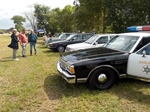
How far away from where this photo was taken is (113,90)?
5289 millimetres

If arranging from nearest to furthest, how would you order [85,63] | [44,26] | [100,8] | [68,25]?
1. [85,63]
2. [100,8]
3. [68,25]
4. [44,26]

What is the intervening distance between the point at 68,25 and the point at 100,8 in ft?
61.4

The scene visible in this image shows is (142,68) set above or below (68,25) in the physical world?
below

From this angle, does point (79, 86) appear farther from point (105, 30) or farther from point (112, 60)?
point (105, 30)

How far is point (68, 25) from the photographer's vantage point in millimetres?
39625

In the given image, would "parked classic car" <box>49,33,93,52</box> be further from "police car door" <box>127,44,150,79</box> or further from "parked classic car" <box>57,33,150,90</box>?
"police car door" <box>127,44,150,79</box>

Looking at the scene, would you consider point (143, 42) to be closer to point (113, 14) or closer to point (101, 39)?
point (101, 39)

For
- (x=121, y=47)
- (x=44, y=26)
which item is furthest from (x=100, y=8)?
(x=44, y=26)

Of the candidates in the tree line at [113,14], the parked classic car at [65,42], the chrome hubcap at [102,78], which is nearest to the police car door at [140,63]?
the chrome hubcap at [102,78]

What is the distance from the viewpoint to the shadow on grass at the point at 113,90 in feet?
15.9

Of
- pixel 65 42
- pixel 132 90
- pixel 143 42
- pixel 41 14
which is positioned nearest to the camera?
pixel 132 90

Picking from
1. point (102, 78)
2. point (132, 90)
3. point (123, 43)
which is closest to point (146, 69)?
point (132, 90)

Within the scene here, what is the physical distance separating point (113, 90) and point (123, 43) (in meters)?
1.58

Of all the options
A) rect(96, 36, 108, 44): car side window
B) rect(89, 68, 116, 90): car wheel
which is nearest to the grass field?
rect(89, 68, 116, 90): car wheel
